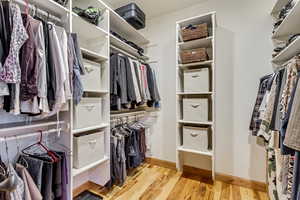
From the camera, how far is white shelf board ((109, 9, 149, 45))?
182 cm

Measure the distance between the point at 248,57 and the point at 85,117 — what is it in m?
1.93

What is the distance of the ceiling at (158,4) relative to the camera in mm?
2109

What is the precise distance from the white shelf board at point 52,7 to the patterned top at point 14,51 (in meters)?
0.29

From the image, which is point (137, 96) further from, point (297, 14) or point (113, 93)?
point (297, 14)

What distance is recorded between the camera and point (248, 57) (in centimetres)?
183

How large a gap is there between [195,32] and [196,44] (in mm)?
163

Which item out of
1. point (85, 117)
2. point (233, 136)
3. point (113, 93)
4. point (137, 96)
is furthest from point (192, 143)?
point (85, 117)

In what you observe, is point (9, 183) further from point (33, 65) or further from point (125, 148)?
point (125, 148)

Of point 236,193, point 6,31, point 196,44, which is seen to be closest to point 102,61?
point 6,31

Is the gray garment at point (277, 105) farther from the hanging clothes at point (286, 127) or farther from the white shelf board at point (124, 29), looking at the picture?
the white shelf board at point (124, 29)

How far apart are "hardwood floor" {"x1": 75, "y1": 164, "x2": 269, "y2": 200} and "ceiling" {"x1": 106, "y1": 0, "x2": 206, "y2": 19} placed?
234cm

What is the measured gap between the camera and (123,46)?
2053 millimetres

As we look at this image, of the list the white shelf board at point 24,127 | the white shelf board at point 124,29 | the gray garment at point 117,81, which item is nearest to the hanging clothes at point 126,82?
the gray garment at point 117,81

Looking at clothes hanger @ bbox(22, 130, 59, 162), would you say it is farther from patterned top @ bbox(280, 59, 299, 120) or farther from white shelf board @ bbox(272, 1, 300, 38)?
white shelf board @ bbox(272, 1, 300, 38)
